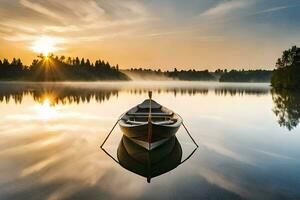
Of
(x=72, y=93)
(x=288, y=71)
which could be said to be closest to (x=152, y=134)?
(x=72, y=93)

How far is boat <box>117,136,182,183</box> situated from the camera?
49.2ft

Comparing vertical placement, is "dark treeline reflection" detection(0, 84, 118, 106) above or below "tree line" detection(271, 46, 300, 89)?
below

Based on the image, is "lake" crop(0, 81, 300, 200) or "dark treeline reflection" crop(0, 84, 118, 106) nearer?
"lake" crop(0, 81, 300, 200)

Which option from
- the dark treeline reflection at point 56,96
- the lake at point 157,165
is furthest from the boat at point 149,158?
the dark treeline reflection at point 56,96

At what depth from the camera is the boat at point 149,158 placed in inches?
590

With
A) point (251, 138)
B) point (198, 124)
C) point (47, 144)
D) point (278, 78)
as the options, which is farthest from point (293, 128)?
point (278, 78)

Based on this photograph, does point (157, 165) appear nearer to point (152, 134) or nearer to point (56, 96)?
point (152, 134)

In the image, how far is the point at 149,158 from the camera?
16.7 metres

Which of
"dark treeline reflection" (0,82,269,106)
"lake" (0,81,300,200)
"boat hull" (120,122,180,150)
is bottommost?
"dark treeline reflection" (0,82,269,106)

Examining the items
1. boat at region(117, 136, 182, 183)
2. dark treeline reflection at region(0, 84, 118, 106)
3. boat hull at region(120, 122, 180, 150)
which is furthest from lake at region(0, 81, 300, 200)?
dark treeline reflection at region(0, 84, 118, 106)

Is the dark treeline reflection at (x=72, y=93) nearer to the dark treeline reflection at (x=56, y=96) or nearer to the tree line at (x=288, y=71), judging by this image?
the dark treeline reflection at (x=56, y=96)

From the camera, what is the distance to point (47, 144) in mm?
20656

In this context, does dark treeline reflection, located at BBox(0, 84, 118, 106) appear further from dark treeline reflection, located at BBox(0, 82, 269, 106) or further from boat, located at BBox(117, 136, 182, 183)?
boat, located at BBox(117, 136, 182, 183)

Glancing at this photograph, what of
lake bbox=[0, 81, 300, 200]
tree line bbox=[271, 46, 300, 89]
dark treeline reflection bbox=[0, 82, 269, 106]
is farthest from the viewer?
tree line bbox=[271, 46, 300, 89]
